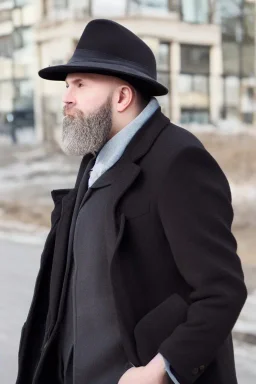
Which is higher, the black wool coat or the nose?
the nose

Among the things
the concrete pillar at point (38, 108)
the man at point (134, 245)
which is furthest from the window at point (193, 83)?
the man at point (134, 245)

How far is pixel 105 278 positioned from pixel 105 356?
230 mm

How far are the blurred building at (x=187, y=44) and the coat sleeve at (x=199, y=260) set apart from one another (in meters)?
3.42

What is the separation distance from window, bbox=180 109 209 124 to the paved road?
178 centimetres

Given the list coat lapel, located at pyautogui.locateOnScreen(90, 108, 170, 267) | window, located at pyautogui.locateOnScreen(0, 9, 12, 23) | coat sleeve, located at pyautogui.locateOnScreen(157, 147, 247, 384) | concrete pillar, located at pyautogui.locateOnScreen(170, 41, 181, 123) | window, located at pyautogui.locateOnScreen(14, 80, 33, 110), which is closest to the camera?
coat sleeve, located at pyautogui.locateOnScreen(157, 147, 247, 384)

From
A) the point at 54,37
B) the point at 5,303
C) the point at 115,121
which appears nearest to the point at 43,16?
the point at 54,37

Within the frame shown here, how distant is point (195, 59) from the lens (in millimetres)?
5148

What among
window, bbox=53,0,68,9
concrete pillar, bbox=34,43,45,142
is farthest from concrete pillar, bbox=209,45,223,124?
concrete pillar, bbox=34,43,45,142

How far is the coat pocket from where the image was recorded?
158cm

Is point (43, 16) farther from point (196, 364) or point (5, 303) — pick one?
point (196, 364)

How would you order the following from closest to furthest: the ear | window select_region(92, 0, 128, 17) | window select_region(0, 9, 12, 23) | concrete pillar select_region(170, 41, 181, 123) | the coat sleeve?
the coat sleeve < the ear < concrete pillar select_region(170, 41, 181, 123) < window select_region(92, 0, 128, 17) < window select_region(0, 9, 12, 23)

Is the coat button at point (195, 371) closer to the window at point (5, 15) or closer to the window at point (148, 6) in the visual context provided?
the window at point (148, 6)

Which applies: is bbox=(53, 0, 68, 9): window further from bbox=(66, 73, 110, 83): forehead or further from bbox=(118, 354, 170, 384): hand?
bbox=(118, 354, 170, 384): hand

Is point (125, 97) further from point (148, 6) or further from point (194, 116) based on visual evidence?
point (148, 6)
